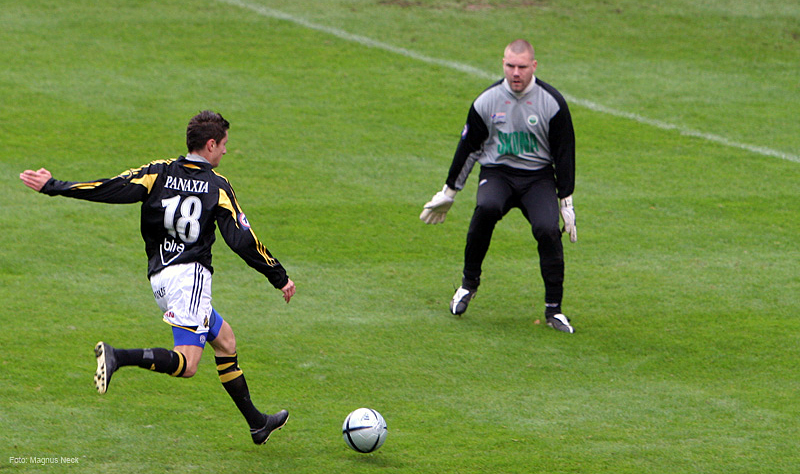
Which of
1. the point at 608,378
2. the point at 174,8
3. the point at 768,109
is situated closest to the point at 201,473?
the point at 608,378

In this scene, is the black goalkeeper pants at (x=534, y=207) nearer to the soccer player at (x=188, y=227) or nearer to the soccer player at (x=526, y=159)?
the soccer player at (x=526, y=159)

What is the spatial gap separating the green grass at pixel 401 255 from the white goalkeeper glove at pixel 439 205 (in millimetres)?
748

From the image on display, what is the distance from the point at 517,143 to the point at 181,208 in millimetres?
3210

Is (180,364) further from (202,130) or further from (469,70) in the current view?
(469,70)

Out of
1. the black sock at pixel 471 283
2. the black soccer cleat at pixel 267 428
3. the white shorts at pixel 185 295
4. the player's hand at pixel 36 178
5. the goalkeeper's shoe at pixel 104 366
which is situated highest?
the player's hand at pixel 36 178

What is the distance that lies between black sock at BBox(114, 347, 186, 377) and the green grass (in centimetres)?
58

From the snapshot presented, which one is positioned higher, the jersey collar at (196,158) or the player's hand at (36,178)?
the jersey collar at (196,158)

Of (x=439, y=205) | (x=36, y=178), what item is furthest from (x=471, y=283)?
(x=36, y=178)

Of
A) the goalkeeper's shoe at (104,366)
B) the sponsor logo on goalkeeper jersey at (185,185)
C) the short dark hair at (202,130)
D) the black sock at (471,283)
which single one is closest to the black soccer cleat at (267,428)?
the goalkeeper's shoe at (104,366)

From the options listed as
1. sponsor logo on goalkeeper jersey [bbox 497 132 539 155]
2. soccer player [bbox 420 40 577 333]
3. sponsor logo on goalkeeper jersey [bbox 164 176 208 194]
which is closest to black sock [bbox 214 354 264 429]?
sponsor logo on goalkeeper jersey [bbox 164 176 208 194]

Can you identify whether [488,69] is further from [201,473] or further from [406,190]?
[201,473]

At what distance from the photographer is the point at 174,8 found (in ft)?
62.1

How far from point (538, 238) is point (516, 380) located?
4.48 ft

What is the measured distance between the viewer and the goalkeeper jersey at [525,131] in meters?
8.12
